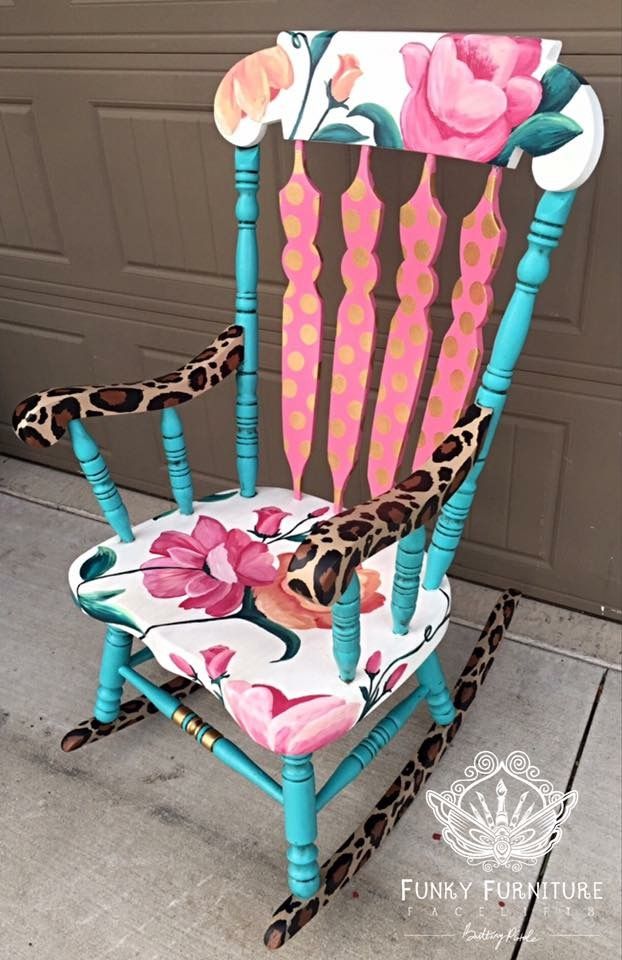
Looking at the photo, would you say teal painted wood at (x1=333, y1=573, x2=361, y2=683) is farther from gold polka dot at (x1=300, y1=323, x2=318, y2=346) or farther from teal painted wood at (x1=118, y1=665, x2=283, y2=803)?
gold polka dot at (x1=300, y1=323, x2=318, y2=346)

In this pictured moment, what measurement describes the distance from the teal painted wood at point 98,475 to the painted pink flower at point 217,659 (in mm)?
261

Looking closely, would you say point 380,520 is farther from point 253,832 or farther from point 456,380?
point 253,832

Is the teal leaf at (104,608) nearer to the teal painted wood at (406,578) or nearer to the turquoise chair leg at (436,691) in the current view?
the teal painted wood at (406,578)

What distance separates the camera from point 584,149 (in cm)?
88

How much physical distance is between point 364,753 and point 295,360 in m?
0.61

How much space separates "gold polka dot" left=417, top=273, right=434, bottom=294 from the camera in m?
1.11

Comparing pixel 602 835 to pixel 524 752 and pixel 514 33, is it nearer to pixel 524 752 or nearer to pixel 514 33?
pixel 524 752

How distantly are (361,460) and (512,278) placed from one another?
53 cm

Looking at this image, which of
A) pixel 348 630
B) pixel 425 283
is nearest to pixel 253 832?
pixel 348 630

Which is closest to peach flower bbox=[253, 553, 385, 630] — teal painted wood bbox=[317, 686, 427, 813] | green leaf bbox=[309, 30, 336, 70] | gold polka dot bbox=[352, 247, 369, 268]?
teal painted wood bbox=[317, 686, 427, 813]

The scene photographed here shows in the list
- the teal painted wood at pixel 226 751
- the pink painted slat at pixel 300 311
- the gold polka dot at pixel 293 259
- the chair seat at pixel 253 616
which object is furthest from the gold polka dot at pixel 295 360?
the teal painted wood at pixel 226 751

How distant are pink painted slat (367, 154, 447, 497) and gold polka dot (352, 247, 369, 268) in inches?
2.3

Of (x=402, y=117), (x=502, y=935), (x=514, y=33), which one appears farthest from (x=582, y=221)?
(x=502, y=935)

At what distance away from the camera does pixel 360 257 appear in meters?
1.16
